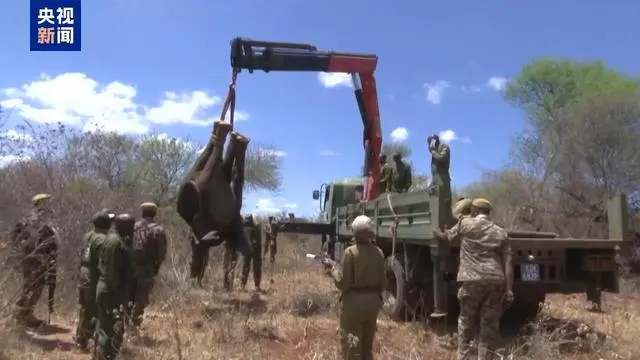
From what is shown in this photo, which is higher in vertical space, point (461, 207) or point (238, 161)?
point (238, 161)

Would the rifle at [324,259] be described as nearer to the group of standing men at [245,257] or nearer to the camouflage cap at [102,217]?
the group of standing men at [245,257]

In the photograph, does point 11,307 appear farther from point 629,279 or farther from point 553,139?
point 553,139

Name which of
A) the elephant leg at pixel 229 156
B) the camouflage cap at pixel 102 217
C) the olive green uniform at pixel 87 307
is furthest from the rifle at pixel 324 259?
the olive green uniform at pixel 87 307

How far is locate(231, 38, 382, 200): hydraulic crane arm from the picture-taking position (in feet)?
37.2

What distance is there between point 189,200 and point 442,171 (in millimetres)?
3526

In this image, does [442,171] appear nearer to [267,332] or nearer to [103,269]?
[267,332]

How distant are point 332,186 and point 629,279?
6590 mm

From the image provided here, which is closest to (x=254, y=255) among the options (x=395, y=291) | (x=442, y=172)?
(x=395, y=291)

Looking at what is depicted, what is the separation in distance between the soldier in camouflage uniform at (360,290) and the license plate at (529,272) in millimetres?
2288

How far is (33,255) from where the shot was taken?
7.38 meters

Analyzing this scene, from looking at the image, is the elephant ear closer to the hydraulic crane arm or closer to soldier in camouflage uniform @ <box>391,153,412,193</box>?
the hydraulic crane arm

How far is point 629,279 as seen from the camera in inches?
519

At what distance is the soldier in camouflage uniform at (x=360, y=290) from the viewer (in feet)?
19.1

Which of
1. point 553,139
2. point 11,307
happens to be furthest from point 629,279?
point 11,307
